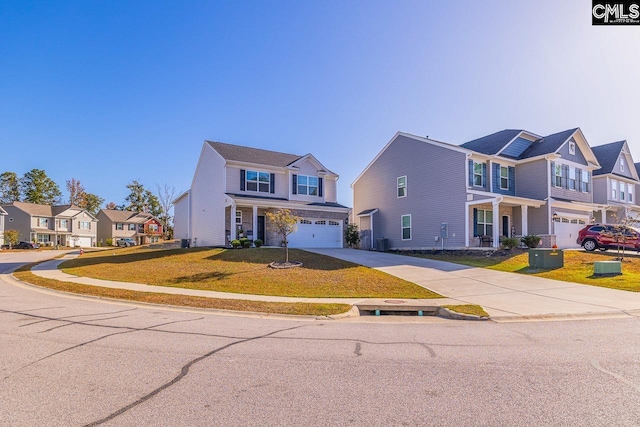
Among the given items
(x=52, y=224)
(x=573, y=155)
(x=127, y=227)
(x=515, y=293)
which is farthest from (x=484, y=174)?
(x=52, y=224)

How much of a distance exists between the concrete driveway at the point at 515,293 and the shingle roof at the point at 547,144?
14.7m

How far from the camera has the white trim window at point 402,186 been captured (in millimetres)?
30078

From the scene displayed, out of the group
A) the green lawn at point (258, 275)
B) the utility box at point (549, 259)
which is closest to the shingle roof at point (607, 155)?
the utility box at point (549, 259)

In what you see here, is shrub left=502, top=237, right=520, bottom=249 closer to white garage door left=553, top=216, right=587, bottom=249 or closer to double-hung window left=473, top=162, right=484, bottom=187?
double-hung window left=473, top=162, right=484, bottom=187

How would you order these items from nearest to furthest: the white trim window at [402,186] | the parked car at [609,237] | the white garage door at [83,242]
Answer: the parked car at [609,237] → the white trim window at [402,186] → the white garage door at [83,242]

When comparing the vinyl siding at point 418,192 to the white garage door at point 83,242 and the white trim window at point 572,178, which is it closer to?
Result: the white trim window at point 572,178

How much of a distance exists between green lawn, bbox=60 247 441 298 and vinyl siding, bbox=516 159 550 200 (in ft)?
56.8

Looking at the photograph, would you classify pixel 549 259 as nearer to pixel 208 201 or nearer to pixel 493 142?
pixel 493 142

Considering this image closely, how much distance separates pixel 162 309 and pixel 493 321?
8.98 metres

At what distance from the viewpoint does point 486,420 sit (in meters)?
4.01

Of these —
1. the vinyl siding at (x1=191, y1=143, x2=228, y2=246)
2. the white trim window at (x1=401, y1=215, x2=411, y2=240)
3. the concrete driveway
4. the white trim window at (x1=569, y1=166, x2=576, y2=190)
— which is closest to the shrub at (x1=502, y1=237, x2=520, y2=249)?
the concrete driveway

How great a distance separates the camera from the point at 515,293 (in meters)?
13.6

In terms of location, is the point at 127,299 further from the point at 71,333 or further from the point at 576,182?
the point at 576,182

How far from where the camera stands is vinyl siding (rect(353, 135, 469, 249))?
26.0 m
